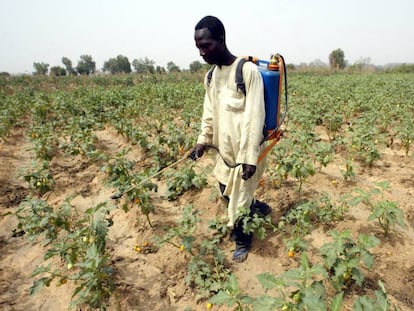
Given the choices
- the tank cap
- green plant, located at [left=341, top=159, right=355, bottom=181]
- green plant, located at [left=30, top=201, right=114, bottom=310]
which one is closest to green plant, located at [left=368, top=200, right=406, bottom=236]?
green plant, located at [left=341, top=159, right=355, bottom=181]

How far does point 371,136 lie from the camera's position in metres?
4.64

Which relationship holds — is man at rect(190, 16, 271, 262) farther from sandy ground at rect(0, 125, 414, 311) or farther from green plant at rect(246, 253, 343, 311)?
green plant at rect(246, 253, 343, 311)

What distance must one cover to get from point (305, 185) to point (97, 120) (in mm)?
6175

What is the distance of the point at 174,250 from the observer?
9.66ft

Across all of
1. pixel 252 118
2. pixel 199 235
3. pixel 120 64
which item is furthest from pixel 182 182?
pixel 120 64

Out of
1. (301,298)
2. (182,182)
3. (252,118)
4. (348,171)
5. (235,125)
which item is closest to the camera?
(301,298)

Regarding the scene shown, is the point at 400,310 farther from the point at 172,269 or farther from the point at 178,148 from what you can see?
the point at 178,148

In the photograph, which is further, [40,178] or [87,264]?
[40,178]

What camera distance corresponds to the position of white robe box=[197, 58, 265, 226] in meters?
2.15

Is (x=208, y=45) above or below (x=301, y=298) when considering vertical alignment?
above

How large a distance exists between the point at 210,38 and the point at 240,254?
6.49ft

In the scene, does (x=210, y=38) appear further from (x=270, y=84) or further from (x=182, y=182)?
(x=182, y=182)

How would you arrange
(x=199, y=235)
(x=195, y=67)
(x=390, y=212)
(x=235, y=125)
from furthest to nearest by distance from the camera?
(x=195, y=67)
(x=199, y=235)
(x=390, y=212)
(x=235, y=125)

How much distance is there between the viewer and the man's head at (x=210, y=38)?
2.03m
